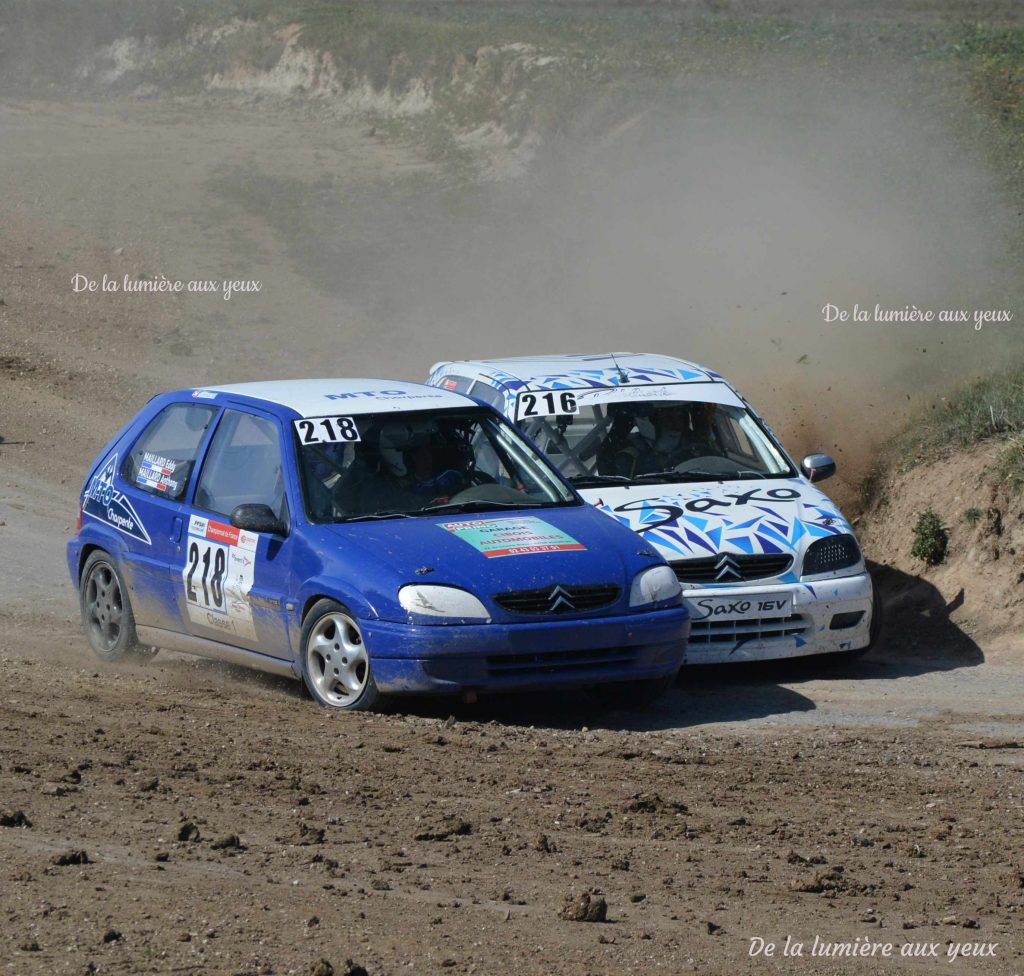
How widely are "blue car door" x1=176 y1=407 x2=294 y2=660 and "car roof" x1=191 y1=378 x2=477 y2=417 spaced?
7.0 inches

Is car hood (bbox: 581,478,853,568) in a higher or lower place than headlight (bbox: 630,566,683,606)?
higher

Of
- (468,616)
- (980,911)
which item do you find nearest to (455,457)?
(468,616)

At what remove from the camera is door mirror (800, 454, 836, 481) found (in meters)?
10.9

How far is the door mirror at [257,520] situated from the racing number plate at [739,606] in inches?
91.1

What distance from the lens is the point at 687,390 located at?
11.2m

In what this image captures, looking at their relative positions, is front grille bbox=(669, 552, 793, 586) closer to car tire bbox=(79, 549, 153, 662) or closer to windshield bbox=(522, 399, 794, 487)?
windshield bbox=(522, 399, 794, 487)

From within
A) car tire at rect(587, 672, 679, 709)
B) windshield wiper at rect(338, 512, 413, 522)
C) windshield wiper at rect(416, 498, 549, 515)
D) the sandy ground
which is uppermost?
windshield wiper at rect(416, 498, 549, 515)

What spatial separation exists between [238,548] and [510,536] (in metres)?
1.45

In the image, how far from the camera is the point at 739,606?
9.62 m

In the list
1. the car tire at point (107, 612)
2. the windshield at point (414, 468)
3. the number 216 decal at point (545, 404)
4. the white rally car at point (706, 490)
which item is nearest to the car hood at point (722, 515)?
the white rally car at point (706, 490)

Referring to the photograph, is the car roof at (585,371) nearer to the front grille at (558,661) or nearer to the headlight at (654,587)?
the headlight at (654,587)

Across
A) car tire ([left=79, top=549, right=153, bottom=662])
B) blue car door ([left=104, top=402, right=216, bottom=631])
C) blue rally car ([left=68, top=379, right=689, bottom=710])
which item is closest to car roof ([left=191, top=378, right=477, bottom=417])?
blue rally car ([left=68, top=379, right=689, bottom=710])

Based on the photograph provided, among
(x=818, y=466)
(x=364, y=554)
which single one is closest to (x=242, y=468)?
(x=364, y=554)

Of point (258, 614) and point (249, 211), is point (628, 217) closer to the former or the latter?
point (249, 211)
